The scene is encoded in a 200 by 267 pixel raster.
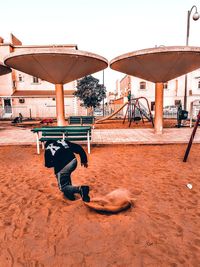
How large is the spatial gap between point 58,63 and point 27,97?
63.4 feet

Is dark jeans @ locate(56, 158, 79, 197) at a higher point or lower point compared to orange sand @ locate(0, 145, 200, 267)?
higher

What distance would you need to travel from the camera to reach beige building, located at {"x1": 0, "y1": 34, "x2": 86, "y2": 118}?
Result: 26.9 m

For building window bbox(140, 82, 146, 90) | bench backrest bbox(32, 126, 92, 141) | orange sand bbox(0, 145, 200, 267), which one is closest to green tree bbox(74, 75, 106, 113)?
building window bbox(140, 82, 146, 90)

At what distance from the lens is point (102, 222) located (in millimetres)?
2984

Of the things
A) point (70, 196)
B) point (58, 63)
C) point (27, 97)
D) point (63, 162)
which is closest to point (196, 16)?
point (58, 63)

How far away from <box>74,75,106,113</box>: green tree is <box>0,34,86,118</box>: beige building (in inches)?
91.5

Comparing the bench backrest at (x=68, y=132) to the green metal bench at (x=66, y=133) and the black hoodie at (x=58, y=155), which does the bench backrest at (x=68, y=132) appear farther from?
the black hoodie at (x=58, y=155)

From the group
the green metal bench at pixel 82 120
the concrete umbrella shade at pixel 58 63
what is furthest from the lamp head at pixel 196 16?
the green metal bench at pixel 82 120

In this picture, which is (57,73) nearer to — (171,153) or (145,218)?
(171,153)

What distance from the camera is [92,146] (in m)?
8.41

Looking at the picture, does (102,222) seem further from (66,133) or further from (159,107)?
(159,107)

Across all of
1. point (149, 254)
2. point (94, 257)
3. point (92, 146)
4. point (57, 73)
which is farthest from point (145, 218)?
point (57, 73)

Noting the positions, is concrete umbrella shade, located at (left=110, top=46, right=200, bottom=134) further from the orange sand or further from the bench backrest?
the orange sand

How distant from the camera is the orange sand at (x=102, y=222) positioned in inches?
91.0
